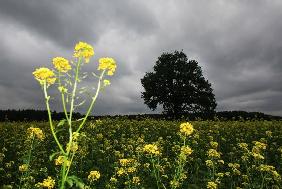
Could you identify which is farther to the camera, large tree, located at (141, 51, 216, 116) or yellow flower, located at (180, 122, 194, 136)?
large tree, located at (141, 51, 216, 116)

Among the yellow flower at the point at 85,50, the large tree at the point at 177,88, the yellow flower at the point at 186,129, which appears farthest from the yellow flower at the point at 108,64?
the large tree at the point at 177,88

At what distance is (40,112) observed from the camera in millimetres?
39875

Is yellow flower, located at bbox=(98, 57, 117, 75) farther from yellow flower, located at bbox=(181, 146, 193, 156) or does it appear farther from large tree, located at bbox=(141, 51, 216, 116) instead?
large tree, located at bbox=(141, 51, 216, 116)

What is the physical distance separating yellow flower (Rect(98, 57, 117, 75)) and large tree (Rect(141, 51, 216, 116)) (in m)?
48.7

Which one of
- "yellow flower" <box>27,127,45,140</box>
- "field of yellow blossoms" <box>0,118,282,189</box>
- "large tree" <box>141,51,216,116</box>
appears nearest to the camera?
"yellow flower" <box>27,127,45,140</box>

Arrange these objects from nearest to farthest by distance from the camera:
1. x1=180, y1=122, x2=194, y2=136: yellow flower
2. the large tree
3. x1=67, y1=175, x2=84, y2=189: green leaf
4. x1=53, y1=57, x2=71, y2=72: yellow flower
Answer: x1=67, y1=175, x2=84, y2=189: green leaf
x1=53, y1=57, x2=71, y2=72: yellow flower
x1=180, y1=122, x2=194, y2=136: yellow flower
the large tree

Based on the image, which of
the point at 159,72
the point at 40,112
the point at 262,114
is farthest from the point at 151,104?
the point at 40,112

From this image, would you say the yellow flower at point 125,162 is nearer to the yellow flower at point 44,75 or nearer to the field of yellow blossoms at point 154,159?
the field of yellow blossoms at point 154,159

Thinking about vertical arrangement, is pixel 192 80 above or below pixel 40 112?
above

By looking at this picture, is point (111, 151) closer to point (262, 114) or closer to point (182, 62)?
point (262, 114)

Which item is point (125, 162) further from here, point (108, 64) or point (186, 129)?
point (108, 64)

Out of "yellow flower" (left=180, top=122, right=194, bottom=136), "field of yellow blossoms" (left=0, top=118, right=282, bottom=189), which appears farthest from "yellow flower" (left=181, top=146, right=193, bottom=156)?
"yellow flower" (left=180, top=122, right=194, bottom=136)

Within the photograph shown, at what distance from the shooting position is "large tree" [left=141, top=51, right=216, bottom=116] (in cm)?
5369

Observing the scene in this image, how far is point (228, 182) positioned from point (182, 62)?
147 ft
